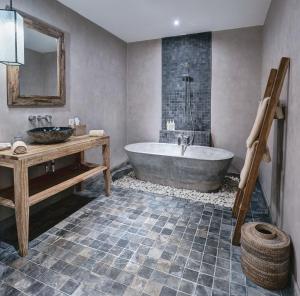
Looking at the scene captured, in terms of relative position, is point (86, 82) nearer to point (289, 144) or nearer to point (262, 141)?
point (262, 141)

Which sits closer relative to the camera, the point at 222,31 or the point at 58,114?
the point at 58,114

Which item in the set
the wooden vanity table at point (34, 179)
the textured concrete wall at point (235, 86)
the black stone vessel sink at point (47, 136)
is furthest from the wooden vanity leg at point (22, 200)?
the textured concrete wall at point (235, 86)

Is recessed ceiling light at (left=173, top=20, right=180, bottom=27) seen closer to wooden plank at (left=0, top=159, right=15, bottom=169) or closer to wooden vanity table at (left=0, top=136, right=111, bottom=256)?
wooden vanity table at (left=0, top=136, right=111, bottom=256)

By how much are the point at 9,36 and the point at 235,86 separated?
3332mm

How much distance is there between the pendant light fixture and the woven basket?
2.38 meters

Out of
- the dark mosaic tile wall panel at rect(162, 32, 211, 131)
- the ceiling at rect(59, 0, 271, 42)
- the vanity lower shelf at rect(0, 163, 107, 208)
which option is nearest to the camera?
the vanity lower shelf at rect(0, 163, 107, 208)

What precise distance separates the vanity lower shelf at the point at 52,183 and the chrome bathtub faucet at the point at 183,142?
5.19 feet

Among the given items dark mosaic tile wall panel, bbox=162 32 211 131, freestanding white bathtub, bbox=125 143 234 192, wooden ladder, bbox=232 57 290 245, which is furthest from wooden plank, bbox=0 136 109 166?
dark mosaic tile wall panel, bbox=162 32 211 131

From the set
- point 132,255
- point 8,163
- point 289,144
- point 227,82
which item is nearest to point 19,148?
point 8,163

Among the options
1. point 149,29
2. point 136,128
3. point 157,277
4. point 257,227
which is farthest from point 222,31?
point 157,277

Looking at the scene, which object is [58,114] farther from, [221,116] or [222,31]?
[222,31]

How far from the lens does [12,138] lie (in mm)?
2346

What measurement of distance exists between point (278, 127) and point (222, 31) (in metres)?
2.43

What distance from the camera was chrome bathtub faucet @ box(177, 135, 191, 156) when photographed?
13.4 ft
